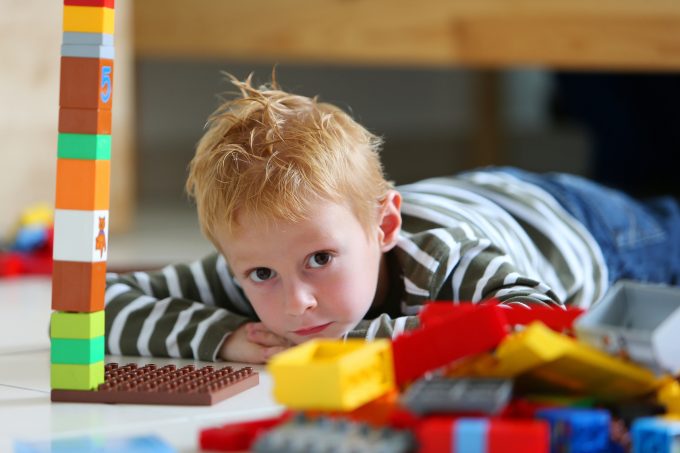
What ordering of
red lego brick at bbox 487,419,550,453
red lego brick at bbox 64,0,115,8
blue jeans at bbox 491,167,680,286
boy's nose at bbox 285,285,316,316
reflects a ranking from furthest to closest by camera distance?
blue jeans at bbox 491,167,680,286 → boy's nose at bbox 285,285,316,316 → red lego brick at bbox 64,0,115,8 → red lego brick at bbox 487,419,550,453

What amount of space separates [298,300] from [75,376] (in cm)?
19

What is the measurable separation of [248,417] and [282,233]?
195 millimetres

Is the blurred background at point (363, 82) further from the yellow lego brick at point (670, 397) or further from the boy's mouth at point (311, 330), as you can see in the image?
the yellow lego brick at point (670, 397)

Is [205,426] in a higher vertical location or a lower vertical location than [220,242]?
lower

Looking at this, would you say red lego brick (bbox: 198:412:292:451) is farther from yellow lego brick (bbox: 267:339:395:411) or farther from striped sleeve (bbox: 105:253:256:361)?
striped sleeve (bbox: 105:253:256:361)

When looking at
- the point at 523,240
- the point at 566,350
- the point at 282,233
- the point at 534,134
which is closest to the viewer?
the point at 566,350

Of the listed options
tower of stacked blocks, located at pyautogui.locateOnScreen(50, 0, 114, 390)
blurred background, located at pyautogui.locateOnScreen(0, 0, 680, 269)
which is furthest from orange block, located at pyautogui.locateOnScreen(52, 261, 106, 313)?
blurred background, located at pyautogui.locateOnScreen(0, 0, 680, 269)

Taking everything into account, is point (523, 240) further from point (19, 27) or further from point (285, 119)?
point (19, 27)

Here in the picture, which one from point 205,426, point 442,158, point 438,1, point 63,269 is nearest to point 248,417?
point 205,426

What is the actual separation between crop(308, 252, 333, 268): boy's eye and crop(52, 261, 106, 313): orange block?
208 mm

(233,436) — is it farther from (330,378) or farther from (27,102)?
(27,102)

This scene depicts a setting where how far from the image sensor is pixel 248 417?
2.57ft

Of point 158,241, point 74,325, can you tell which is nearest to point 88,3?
point 74,325

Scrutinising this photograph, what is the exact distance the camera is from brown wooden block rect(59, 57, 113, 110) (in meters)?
0.77
